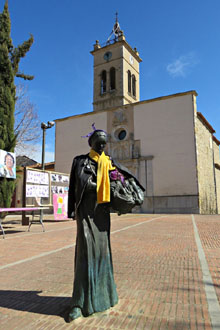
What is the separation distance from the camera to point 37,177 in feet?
42.2

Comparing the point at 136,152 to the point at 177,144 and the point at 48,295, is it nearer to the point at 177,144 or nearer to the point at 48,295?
the point at 177,144

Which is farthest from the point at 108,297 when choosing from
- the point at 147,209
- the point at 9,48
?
the point at 147,209

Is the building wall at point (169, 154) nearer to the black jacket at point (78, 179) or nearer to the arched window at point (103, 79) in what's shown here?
the arched window at point (103, 79)

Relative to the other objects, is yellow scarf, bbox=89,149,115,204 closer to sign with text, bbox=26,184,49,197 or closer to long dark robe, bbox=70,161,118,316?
long dark robe, bbox=70,161,118,316

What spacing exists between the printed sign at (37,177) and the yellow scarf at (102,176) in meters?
9.88

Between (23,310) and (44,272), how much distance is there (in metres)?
1.53

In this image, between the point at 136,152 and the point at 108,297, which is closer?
the point at 108,297

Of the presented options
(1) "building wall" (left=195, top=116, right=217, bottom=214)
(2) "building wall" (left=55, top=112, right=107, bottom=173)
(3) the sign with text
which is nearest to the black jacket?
(3) the sign with text

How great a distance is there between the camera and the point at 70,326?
2521mm

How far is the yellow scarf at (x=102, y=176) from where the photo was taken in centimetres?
273

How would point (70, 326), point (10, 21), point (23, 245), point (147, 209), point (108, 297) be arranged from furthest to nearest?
point (147, 209), point (10, 21), point (23, 245), point (108, 297), point (70, 326)

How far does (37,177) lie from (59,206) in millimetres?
2338

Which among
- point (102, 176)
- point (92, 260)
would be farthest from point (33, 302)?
point (102, 176)

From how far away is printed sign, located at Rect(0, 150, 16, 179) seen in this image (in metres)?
11.6
